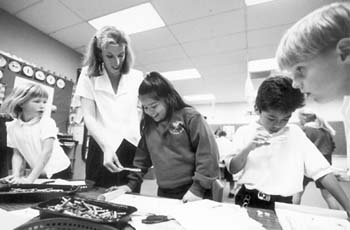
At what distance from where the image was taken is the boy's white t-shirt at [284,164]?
0.77m

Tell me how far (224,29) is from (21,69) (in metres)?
2.57

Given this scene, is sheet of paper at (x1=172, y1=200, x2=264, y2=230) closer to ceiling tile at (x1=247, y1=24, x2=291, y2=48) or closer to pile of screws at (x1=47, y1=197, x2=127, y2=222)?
pile of screws at (x1=47, y1=197, x2=127, y2=222)

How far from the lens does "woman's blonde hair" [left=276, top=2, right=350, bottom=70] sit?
44cm

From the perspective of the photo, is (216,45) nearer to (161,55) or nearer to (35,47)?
(161,55)

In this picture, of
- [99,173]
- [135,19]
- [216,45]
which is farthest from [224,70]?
[99,173]

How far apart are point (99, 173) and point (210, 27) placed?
2335mm

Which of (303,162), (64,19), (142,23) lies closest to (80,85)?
(303,162)

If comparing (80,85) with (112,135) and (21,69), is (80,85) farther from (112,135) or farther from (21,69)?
(21,69)

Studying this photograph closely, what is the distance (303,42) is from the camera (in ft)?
1.60

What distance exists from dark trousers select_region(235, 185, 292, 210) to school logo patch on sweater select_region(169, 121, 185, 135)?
355 mm

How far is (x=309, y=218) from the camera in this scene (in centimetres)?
57

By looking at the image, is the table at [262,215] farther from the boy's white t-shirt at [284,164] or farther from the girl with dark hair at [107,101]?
the girl with dark hair at [107,101]

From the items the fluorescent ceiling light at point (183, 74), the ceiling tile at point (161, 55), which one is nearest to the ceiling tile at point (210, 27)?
the ceiling tile at point (161, 55)

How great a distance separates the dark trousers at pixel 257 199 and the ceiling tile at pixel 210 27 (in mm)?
2155
